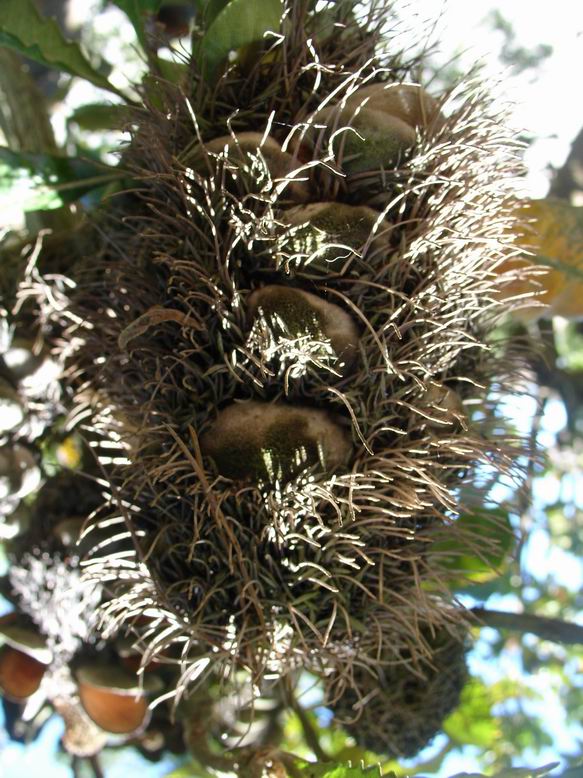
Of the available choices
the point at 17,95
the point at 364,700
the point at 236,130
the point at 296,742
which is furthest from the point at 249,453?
the point at 296,742

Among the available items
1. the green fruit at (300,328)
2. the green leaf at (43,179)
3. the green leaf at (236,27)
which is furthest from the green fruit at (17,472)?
the green leaf at (236,27)

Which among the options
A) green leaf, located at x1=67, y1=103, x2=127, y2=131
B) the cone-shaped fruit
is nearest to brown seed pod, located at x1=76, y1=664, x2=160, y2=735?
the cone-shaped fruit

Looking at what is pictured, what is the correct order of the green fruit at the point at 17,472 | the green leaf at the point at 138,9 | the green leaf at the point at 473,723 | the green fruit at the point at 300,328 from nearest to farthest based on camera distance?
the green fruit at the point at 300,328 → the green leaf at the point at 138,9 → the green fruit at the point at 17,472 → the green leaf at the point at 473,723

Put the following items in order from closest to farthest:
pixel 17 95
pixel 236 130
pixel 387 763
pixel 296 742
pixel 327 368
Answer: pixel 327 368 < pixel 236 130 < pixel 17 95 < pixel 387 763 < pixel 296 742

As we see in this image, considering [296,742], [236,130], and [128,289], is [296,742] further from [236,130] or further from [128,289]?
[236,130]

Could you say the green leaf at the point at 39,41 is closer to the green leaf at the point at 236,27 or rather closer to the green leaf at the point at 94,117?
the green leaf at the point at 94,117

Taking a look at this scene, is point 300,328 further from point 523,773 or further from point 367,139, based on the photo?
point 523,773
